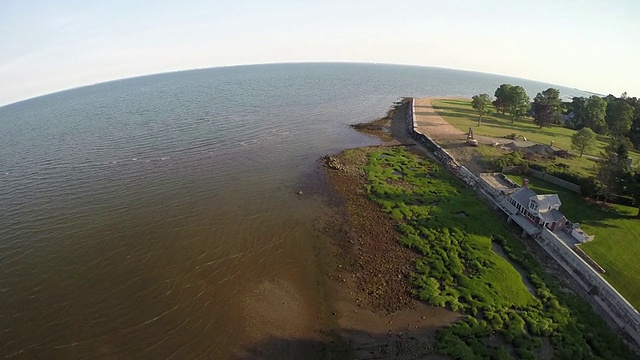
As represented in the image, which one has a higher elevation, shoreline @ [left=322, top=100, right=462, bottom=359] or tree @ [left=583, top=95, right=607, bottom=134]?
tree @ [left=583, top=95, right=607, bottom=134]

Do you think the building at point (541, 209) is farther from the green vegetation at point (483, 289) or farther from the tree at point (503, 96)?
the tree at point (503, 96)

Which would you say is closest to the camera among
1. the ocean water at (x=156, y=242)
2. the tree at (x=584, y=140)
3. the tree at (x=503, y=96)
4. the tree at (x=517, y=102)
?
the ocean water at (x=156, y=242)

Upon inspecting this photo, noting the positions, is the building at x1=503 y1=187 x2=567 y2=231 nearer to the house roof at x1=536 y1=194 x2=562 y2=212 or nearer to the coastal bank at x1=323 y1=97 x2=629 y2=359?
the house roof at x1=536 y1=194 x2=562 y2=212

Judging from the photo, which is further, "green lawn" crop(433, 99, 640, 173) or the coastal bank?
"green lawn" crop(433, 99, 640, 173)

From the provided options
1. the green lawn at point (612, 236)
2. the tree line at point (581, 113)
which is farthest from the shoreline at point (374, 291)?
the tree line at point (581, 113)

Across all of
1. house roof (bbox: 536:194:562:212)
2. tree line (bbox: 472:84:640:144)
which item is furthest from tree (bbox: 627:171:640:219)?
tree line (bbox: 472:84:640:144)

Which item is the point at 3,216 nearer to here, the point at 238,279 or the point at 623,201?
the point at 238,279
